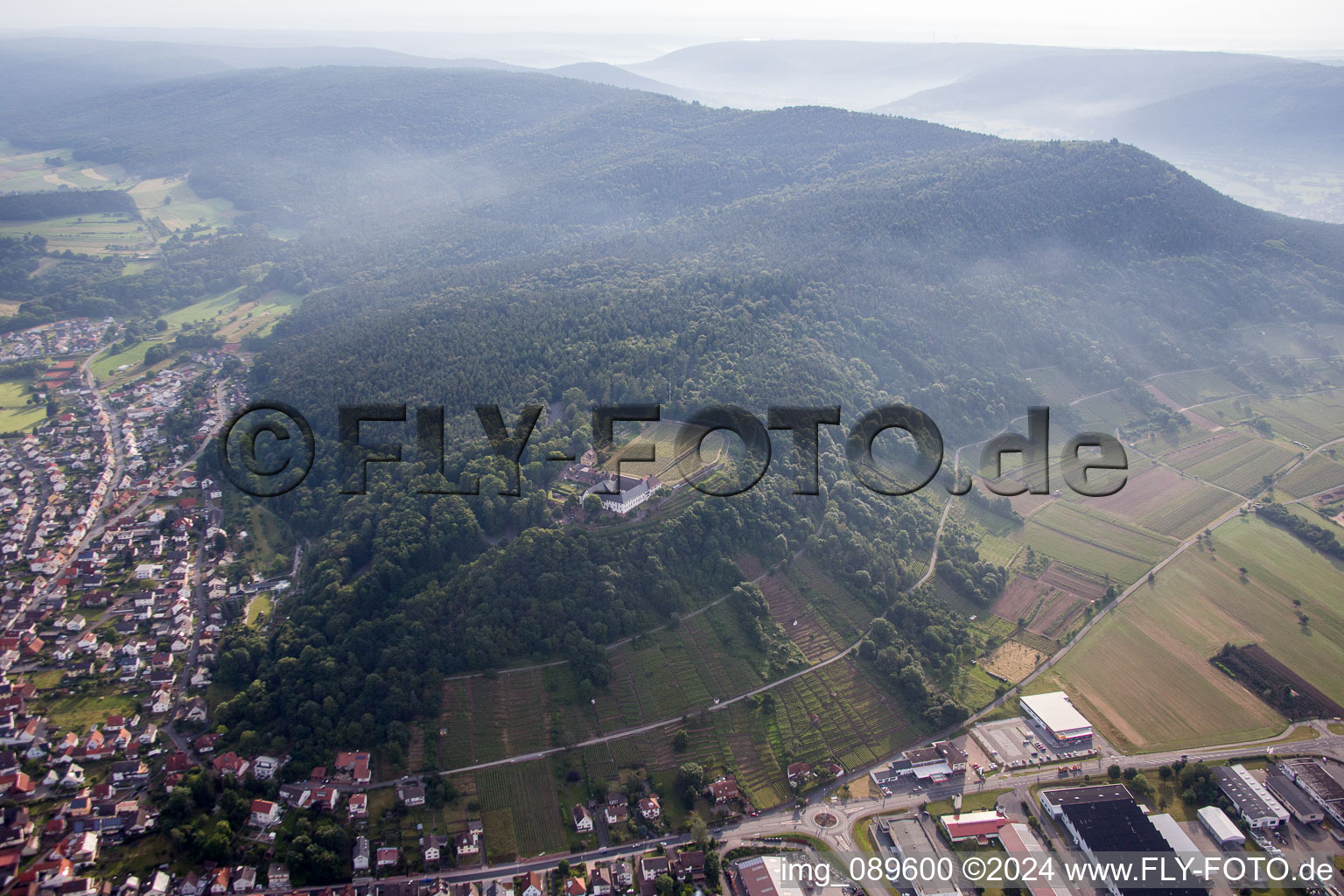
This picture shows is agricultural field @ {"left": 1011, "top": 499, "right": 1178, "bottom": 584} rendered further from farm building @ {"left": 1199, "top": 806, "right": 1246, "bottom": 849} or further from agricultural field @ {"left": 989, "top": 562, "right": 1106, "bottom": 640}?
farm building @ {"left": 1199, "top": 806, "right": 1246, "bottom": 849}

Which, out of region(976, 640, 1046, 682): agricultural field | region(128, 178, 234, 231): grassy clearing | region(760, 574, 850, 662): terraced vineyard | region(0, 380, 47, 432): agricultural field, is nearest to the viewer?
region(976, 640, 1046, 682): agricultural field

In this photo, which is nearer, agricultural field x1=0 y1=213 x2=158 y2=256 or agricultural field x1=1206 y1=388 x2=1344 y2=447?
agricultural field x1=1206 y1=388 x2=1344 y2=447

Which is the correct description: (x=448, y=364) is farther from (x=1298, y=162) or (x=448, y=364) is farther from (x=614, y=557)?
(x=1298, y=162)

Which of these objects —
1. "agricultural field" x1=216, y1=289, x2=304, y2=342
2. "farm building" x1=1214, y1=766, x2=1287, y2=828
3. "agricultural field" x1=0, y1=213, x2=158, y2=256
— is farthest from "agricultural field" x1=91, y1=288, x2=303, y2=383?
"farm building" x1=1214, y1=766, x2=1287, y2=828

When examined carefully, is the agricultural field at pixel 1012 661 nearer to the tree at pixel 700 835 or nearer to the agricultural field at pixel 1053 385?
the tree at pixel 700 835

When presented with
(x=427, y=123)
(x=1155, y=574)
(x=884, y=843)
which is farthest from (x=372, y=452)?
(x=427, y=123)

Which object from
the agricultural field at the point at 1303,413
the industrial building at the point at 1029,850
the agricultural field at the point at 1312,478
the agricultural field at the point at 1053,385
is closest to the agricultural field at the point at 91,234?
the agricultural field at the point at 1053,385
